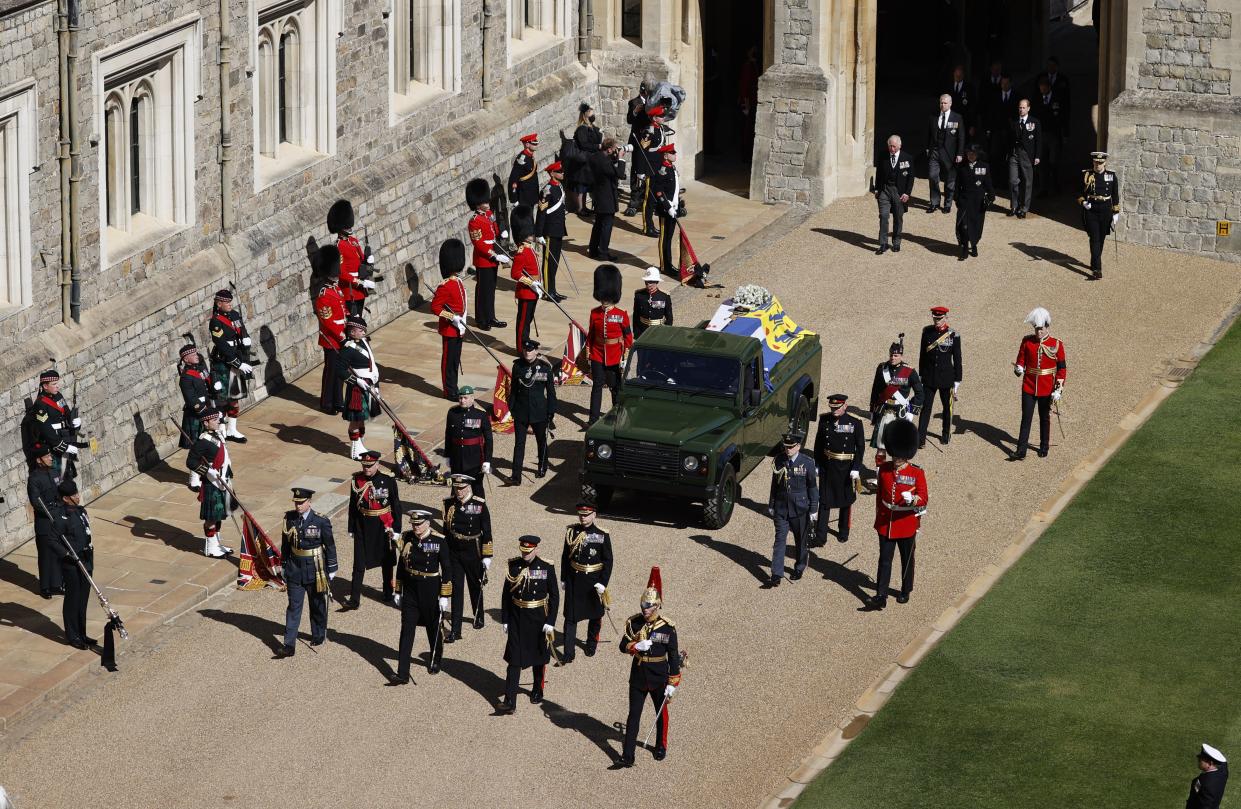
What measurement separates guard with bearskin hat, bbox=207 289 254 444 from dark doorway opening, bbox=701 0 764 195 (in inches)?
483

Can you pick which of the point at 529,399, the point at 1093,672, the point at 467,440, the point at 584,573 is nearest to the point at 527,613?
the point at 584,573

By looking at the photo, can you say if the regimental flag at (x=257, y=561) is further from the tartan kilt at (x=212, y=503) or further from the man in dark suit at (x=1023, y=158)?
the man in dark suit at (x=1023, y=158)

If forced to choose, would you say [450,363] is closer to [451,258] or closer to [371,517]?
[451,258]

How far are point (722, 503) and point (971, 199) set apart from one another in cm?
1009

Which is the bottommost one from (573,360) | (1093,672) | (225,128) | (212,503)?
(1093,672)

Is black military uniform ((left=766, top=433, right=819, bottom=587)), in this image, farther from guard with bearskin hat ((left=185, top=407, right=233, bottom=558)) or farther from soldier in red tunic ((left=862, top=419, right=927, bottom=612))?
guard with bearskin hat ((left=185, top=407, right=233, bottom=558))

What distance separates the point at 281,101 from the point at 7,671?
418 inches

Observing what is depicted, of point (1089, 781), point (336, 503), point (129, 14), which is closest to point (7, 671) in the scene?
point (336, 503)

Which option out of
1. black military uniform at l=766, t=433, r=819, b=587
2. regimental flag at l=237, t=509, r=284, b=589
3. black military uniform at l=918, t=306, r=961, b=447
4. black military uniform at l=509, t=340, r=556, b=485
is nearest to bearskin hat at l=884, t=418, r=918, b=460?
black military uniform at l=766, t=433, r=819, b=587

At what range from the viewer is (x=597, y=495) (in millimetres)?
26266

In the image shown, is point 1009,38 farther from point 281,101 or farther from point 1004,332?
point 281,101

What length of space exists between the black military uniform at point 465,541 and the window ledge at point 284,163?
783cm

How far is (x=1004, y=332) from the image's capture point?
3203cm

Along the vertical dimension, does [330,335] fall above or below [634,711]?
above
